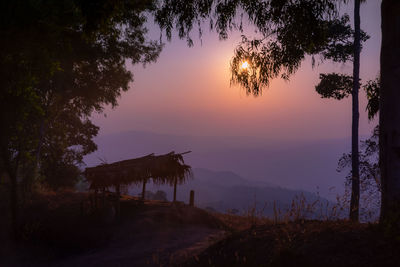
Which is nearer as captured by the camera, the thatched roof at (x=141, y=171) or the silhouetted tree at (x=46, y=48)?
the silhouetted tree at (x=46, y=48)

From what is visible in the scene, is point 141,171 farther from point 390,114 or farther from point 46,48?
point 390,114

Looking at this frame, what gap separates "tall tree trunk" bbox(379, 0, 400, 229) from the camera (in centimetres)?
534

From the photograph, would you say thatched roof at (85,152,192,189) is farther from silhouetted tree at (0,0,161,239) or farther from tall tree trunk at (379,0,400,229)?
tall tree trunk at (379,0,400,229)

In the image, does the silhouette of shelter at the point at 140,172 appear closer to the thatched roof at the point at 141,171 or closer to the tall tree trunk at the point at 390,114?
the thatched roof at the point at 141,171

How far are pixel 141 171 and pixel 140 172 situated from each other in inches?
3.2

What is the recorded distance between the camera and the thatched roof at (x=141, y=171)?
18875mm

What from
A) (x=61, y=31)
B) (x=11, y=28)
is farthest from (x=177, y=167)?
(x=11, y=28)

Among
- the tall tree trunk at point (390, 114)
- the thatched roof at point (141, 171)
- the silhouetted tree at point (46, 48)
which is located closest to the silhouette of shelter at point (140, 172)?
the thatched roof at point (141, 171)

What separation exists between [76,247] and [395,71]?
12.4m

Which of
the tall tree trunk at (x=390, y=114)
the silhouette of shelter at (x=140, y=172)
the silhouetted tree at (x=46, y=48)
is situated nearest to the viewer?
the tall tree trunk at (x=390, y=114)

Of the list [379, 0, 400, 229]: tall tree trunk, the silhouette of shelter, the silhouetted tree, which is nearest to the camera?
[379, 0, 400, 229]: tall tree trunk

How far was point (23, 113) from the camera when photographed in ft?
40.8

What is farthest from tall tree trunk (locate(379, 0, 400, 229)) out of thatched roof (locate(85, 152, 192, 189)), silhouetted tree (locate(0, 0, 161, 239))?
thatched roof (locate(85, 152, 192, 189))

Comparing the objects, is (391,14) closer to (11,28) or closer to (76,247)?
(11,28)
